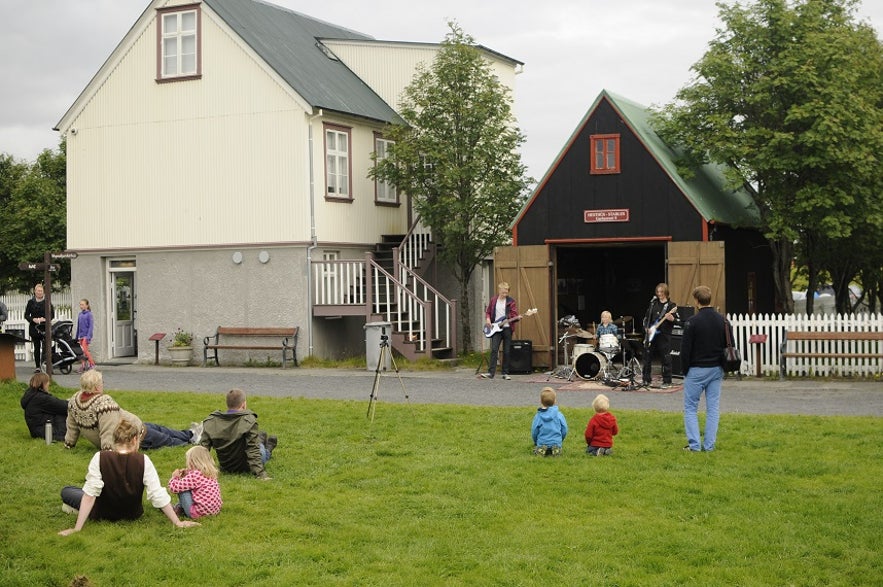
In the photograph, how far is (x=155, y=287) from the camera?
91.6 feet

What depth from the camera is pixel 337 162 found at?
2716cm

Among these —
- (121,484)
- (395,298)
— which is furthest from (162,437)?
(395,298)

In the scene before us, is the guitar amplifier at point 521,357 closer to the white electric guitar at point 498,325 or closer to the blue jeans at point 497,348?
the blue jeans at point 497,348

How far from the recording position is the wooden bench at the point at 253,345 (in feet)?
84.7

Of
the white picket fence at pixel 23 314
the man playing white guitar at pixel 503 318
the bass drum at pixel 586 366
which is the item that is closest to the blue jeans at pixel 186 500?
the bass drum at pixel 586 366

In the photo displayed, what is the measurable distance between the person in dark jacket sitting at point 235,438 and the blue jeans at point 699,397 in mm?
4657

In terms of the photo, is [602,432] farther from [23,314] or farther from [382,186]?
[23,314]

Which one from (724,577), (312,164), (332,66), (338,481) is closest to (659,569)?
(724,577)

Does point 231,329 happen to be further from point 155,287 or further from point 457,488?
point 457,488

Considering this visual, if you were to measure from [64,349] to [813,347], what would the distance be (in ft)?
49.8

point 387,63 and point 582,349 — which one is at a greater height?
point 387,63

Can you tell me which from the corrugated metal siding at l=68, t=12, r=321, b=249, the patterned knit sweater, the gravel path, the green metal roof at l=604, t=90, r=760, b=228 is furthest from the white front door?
the patterned knit sweater

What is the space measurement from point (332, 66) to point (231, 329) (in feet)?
26.0

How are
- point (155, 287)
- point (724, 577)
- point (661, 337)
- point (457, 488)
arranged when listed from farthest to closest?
point (155, 287) < point (661, 337) < point (457, 488) < point (724, 577)
